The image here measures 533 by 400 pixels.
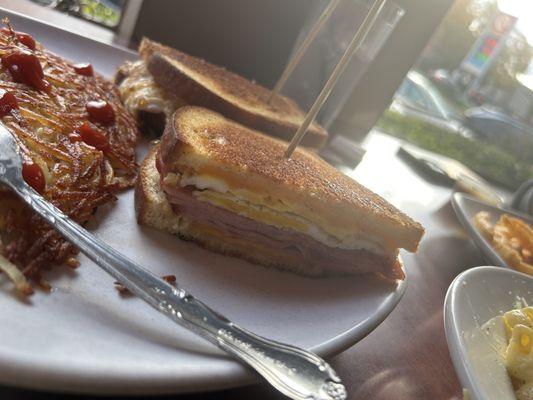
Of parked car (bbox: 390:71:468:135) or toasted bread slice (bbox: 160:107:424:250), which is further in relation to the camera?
parked car (bbox: 390:71:468:135)

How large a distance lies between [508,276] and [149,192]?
3.71ft

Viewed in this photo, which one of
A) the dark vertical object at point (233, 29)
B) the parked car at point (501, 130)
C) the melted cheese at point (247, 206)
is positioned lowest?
the parked car at point (501, 130)

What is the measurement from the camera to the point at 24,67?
3.97 ft

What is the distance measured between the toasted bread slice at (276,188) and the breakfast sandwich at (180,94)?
0.33m

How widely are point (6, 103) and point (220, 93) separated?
1.01m

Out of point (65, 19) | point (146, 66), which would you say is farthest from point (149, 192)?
point (65, 19)

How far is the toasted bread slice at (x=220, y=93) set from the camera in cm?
182

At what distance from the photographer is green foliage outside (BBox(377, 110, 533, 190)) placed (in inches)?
273

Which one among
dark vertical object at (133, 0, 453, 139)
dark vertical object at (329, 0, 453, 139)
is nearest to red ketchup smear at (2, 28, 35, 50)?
dark vertical object at (133, 0, 453, 139)

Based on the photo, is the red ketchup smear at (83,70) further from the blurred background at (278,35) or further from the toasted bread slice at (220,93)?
the blurred background at (278,35)

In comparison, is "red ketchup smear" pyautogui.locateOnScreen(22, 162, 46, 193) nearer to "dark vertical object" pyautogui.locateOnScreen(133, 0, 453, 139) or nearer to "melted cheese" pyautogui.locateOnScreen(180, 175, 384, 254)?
"melted cheese" pyautogui.locateOnScreen(180, 175, 384, 254)

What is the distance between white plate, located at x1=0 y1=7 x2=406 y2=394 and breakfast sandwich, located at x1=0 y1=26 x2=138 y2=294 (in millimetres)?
57

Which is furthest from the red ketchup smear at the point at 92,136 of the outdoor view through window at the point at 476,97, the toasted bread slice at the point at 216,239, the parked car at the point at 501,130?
the parked car at the point at 501,130

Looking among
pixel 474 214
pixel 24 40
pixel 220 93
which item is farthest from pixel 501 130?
pixel 24 40
